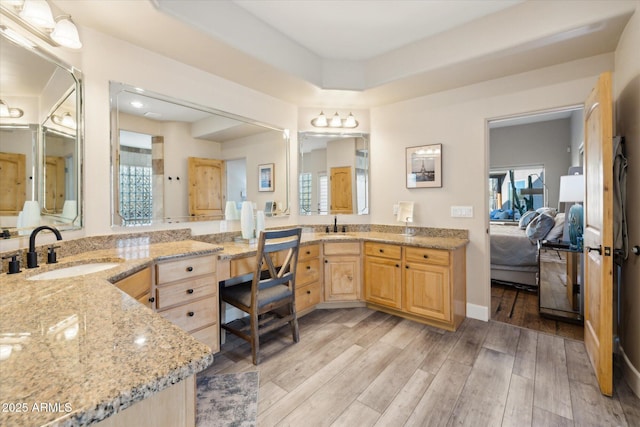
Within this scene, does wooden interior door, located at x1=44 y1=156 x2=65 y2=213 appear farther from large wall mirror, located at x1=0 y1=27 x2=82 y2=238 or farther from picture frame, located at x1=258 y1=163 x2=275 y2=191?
picture frame, located at x1=258 y1=163 x2=275 y2=191

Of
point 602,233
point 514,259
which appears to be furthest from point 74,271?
point 514,259

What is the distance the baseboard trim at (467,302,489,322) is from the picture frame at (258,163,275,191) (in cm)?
252

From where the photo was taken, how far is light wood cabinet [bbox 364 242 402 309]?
9.80ft

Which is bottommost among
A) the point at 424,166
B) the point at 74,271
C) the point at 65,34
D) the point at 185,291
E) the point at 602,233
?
the point at 185,291

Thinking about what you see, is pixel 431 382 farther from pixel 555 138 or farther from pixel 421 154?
pixel 555 138

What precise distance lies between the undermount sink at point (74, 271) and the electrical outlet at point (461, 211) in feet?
9.99

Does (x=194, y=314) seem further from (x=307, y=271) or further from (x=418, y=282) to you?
(x=418, y=282)

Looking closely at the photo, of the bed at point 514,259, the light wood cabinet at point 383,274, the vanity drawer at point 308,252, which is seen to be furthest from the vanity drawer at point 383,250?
the bed at point 514,259

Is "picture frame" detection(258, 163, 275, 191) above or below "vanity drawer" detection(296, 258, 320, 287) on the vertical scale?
above

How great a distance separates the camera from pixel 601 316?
6.01 ft

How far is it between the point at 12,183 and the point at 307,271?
7.38 ft

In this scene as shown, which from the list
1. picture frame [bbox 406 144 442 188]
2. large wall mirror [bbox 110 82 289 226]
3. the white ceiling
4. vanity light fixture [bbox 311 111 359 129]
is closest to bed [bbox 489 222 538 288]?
picture frame [bbox 406 144 442 188]

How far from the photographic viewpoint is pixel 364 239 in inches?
126

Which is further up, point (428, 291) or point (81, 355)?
point (81, 355)
